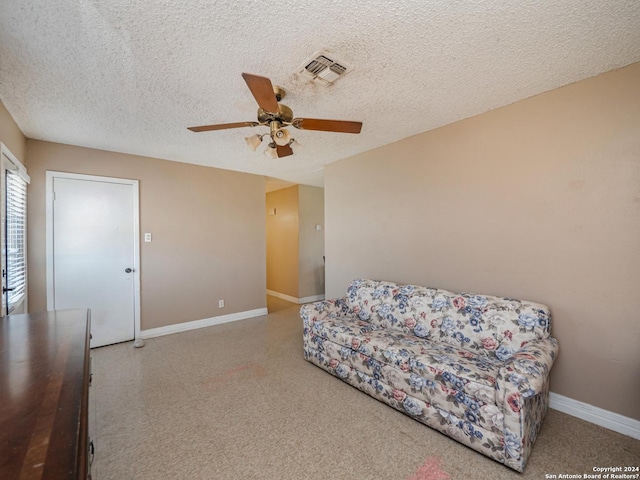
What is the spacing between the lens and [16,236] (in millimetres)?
2811

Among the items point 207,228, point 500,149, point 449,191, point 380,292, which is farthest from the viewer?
point 207,228

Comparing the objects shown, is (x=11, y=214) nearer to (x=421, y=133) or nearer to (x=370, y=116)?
(x=370, y=116)

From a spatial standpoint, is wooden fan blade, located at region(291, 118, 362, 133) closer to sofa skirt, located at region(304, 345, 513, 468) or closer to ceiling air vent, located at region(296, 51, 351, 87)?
ceiling air vent, located at region(296, 51, 351, 87)

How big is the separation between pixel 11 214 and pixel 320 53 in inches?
122

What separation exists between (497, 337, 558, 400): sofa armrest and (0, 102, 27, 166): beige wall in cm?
403

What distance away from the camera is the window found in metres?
2.43

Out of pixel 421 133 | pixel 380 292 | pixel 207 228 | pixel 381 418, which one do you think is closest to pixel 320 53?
pixel 421 133

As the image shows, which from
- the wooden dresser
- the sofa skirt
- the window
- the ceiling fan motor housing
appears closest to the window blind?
the window

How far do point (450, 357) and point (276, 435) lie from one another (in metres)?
1.34

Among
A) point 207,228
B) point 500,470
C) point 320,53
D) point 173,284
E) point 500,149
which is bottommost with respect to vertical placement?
point 500,470

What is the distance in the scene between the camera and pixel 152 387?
8.70ft

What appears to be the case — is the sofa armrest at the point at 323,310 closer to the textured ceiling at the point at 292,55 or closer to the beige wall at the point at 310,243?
the textured ceiling at the point at 292,55

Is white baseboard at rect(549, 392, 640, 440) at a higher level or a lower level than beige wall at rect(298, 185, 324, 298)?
lower

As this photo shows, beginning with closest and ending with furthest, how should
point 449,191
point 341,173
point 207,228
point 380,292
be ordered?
point 449,191 < point 380,292 < point 341,173 < point 207,228
